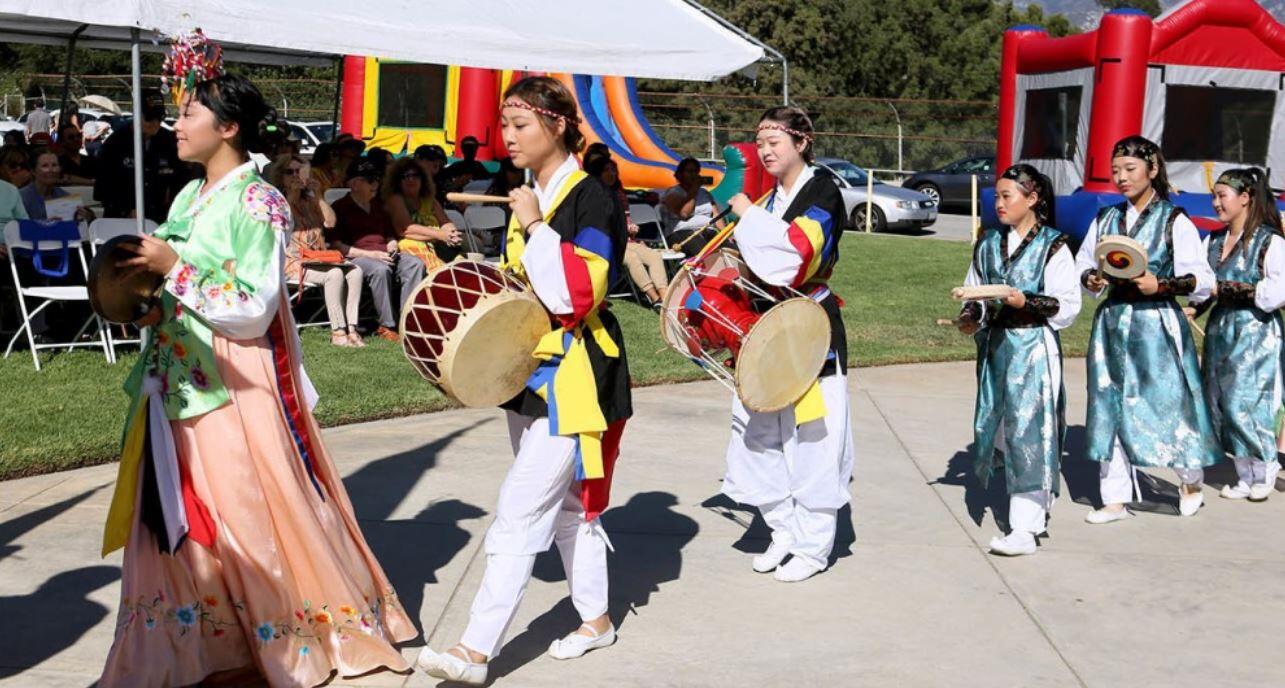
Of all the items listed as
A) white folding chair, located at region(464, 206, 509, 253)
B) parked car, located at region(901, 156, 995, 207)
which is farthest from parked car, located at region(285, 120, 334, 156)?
white folding chair, located at region(464, 206, 509, 253)

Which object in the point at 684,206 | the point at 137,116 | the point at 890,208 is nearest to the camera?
the point at 137,116

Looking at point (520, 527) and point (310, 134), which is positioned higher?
point (310, 134)

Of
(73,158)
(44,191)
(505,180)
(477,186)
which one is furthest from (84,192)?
(477,186)

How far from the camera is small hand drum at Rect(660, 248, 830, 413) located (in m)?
4.79

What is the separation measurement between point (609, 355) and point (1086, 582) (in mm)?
2261

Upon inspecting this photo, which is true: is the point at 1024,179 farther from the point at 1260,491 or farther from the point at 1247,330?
the point at 1260,491

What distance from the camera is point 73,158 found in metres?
14.2

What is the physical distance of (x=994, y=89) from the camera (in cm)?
4894

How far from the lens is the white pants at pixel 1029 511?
5.64 meters

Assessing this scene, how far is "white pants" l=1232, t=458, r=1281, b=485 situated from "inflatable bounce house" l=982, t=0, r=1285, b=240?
9.76m

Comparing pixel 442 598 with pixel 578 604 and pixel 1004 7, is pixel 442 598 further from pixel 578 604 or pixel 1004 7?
pixel 1004 7

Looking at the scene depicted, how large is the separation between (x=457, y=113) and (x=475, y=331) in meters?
15.9

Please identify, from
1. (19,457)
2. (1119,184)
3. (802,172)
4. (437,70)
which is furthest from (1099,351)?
(437,70)

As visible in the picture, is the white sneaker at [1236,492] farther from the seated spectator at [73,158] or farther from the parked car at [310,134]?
the parked car at [310,134]
